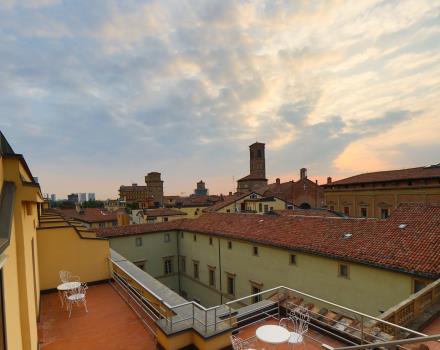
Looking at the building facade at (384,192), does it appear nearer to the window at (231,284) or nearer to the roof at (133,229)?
the window at (231,284)

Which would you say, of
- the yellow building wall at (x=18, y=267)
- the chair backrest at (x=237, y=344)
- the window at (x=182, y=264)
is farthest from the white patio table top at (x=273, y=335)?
the window at (x=182, y=264)

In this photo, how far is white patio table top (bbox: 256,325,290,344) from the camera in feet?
15.6

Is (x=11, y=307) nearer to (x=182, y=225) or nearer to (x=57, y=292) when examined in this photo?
(x=57, y=292)

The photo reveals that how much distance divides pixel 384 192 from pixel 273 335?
3223 cm

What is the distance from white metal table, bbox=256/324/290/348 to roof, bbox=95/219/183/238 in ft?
63.6

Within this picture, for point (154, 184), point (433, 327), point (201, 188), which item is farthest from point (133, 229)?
point (201, 188)

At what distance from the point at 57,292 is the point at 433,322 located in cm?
1207

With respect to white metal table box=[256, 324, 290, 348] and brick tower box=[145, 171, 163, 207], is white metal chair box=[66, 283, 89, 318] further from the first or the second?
brick tower box=[145, 171, 163, 207]

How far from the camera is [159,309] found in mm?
6258

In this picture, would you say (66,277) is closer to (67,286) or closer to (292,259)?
(67,286)

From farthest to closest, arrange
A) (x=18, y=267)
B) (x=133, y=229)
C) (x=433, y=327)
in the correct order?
(x=133, y=229), (x=433, y=327), (x=18, y=267)

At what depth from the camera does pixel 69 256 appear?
390 inches

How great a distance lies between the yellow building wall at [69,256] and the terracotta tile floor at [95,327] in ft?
4.20

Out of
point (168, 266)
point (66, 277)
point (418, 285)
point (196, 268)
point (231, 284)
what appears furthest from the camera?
point (168, 266)
